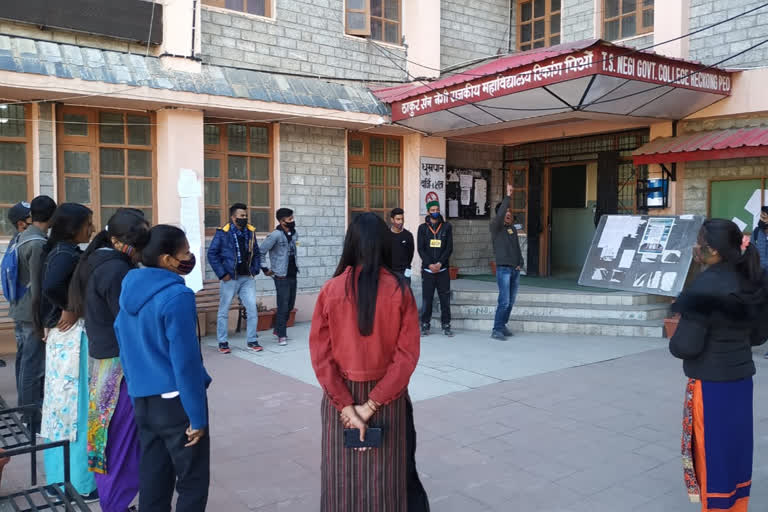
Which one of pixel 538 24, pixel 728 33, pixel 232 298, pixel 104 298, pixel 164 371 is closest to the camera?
pixel 164 371

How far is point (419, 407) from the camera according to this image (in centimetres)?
547

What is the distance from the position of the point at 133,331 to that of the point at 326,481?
1.09m

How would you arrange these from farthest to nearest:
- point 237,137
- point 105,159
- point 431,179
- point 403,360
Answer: point 431,179 < point 237,137 < point 105,159 < point 403,360

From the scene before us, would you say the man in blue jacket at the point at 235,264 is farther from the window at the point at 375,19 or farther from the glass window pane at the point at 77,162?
the window at the point at 375,19

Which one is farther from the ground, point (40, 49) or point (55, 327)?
→ point (40, 49)

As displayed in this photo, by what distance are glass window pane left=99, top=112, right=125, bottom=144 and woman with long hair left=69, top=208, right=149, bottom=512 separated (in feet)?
19.5

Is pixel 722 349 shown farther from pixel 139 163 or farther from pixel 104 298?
pixel 139 163

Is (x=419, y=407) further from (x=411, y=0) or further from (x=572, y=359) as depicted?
(x=411, y=0)

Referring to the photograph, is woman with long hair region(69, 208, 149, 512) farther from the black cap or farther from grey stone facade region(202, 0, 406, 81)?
grey stone facade region(202, 0, 406, 81)

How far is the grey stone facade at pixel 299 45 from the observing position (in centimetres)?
920

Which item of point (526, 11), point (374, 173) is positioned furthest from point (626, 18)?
point (374, 173)

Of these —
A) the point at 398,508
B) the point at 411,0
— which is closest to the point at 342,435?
the point at 398,508

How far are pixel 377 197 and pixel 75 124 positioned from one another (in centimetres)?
486

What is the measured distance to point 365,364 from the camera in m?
2.62
